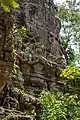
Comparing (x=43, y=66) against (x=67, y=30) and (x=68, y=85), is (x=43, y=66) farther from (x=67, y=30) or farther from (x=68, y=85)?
(x=67, y=30)

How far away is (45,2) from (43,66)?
16.6 ft

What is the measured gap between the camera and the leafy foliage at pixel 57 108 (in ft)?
29.1

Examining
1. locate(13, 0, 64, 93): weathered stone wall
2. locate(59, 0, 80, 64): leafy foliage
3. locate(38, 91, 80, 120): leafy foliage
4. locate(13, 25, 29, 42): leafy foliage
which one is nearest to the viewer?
locate(38, 91, 80, 120): leafy foliage

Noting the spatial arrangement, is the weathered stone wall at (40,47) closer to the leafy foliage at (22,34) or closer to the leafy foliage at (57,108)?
the leafy foliage at (22,34)

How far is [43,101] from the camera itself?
31.8 ft

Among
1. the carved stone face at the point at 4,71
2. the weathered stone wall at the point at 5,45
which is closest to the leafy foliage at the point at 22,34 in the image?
the weathered stone wall at the point at 5,45

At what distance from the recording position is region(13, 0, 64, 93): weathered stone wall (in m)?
11.7

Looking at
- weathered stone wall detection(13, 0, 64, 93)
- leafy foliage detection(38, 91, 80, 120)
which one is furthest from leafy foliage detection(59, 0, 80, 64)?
leafy foliage detection(38, 91, 80, 120)

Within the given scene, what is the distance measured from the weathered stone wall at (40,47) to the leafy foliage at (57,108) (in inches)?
69.7

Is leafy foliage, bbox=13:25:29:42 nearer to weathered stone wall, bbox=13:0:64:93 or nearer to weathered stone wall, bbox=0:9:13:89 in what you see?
weathered stone wall, bbox=13:0:64:93

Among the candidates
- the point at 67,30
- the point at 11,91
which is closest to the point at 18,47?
the point at 11,91

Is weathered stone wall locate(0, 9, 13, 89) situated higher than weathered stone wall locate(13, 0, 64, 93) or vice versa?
weathered stone wall locate(13, 0, 64, 93)

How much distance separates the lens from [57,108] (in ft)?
29.6

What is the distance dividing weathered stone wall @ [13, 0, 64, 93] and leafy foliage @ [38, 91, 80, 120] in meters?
1.77
